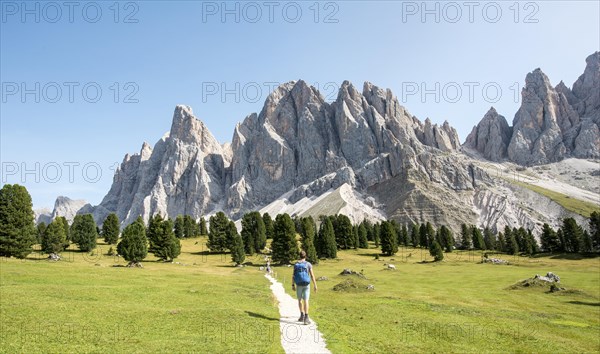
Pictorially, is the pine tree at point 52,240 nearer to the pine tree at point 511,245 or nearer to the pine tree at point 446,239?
the pine tree at point 446,239

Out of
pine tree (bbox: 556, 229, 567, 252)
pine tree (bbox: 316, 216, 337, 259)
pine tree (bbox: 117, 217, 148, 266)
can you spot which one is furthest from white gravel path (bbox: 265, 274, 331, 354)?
pine tree (bbox: 556, 229, 567, 252)

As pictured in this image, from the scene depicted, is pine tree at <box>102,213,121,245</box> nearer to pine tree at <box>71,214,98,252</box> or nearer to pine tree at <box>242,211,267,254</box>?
pine tree at <box>71,214,98,252</box>

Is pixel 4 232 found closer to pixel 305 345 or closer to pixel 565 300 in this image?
pixel 305 345

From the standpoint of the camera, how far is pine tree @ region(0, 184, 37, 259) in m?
59.8

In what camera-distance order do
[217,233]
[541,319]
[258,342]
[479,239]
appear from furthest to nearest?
[479,239] → [217,233] → [541,319] → [258,342]

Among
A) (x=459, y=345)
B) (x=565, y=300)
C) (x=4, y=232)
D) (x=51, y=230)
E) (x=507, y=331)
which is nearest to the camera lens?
(x=459, y=345)

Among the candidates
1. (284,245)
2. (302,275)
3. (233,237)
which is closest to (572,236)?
(284,245)

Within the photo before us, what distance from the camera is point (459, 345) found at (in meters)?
18.3

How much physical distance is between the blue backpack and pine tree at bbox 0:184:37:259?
6173 cm

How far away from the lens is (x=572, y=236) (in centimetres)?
13350

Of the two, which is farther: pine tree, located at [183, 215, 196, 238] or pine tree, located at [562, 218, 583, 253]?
pine tree, located at [183, 215, 196, 238]

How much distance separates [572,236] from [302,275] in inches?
5998

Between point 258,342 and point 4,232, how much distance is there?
63.7m

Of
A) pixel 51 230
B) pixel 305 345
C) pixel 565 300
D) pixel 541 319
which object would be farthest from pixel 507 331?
pixel 51 230
